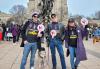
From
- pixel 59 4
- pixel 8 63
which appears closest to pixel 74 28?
pixel 8 63

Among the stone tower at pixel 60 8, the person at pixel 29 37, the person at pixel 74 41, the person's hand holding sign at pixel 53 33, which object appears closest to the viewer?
the person at pixel 29 37

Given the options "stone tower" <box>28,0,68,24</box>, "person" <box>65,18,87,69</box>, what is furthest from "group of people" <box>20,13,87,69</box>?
"stone tower" <box>28,0,68,24</box>

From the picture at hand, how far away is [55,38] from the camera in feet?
42.6

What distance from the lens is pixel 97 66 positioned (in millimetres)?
14836

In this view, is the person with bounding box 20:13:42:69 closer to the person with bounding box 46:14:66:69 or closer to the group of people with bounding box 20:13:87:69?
the group of people with bounding box 20:13:87:69

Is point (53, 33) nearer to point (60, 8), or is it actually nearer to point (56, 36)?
point (56, 36)

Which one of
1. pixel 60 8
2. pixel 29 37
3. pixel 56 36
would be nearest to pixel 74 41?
pixel 56 36

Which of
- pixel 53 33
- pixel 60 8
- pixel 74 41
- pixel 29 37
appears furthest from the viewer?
pixel 60 8

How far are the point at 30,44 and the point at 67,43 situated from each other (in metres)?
1.30

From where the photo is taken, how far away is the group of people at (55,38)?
12281mm

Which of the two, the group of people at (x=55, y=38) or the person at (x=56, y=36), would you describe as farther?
the person at (x=56, y=36)

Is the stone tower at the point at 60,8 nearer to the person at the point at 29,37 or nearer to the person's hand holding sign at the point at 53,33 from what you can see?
the person's hand holding sign at the point at 53,33

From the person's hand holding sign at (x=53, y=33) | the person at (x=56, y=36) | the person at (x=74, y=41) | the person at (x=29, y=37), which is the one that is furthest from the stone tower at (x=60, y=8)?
the person at (x=29, y=37)

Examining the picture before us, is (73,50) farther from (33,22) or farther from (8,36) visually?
(8,36)
